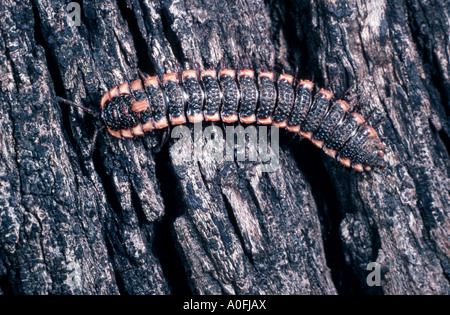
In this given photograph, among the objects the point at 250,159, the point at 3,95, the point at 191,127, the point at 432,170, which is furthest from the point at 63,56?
the point at 432,170

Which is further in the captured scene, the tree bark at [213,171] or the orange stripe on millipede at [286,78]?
the orange stripe on millipede at [286,78]

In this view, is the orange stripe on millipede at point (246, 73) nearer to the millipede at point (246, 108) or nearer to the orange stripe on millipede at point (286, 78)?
the millipede at point (246, 108)

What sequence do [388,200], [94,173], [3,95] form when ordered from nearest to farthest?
[3,95], [94,173], [388,200]

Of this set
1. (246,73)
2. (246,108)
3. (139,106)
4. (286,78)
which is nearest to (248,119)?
(246,108)

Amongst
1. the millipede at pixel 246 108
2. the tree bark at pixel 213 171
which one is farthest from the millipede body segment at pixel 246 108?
the tree bark at pixel 213 171

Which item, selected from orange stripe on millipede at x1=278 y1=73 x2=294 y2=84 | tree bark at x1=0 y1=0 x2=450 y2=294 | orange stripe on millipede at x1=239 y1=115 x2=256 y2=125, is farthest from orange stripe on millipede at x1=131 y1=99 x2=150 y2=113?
orange stripe on millipede at x1=278 y1=73 x2=294 y2=84
